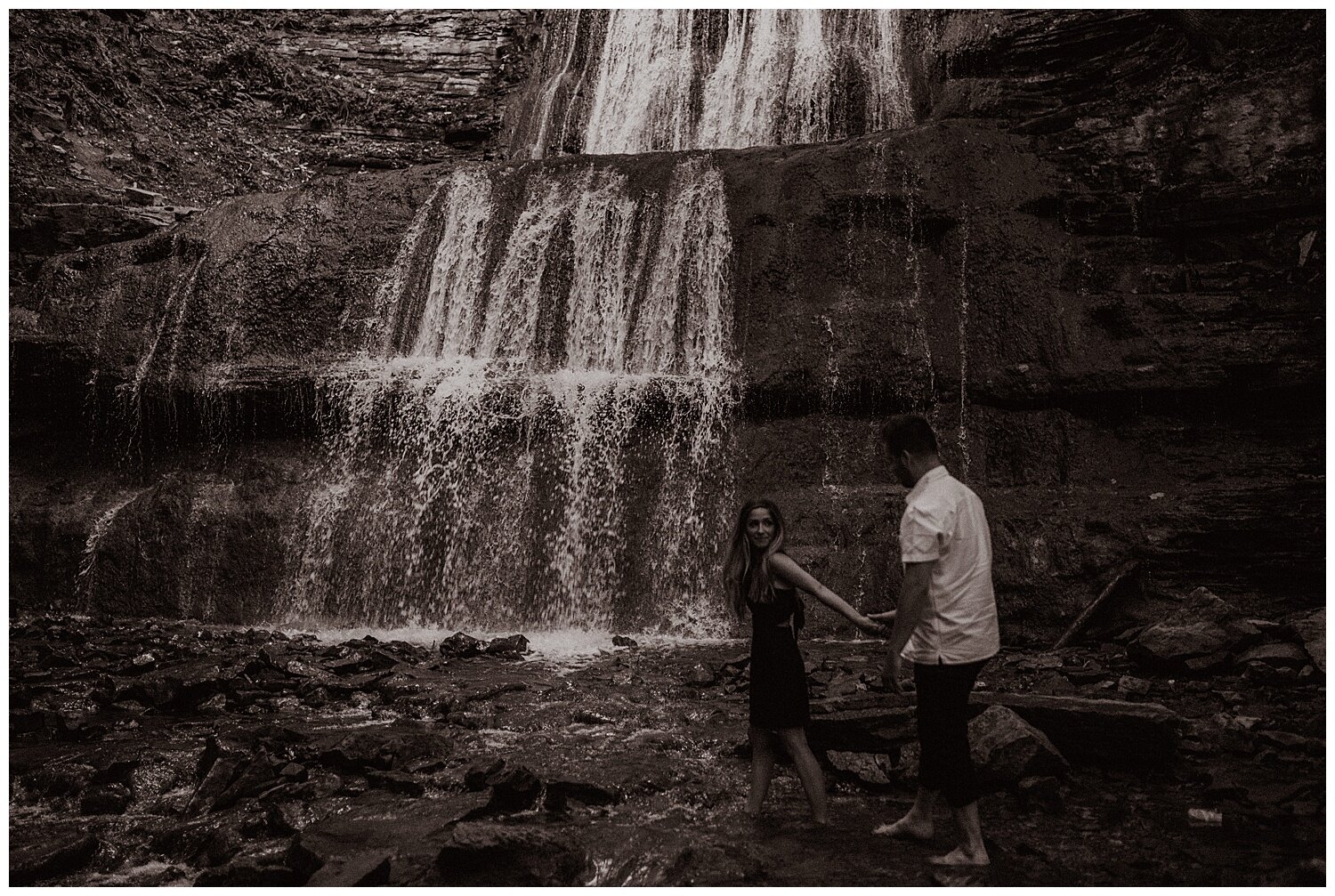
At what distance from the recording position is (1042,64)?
51.1ft

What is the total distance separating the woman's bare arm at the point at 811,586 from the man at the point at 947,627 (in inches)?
9.5

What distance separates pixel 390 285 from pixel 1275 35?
13447 millimetres

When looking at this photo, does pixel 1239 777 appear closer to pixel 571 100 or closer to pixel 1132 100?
pixel 1132 100

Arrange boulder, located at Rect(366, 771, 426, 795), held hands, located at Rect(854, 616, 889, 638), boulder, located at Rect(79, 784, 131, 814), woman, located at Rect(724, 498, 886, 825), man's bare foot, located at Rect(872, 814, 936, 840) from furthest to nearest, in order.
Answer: boulder, located at Rect(366, 771, 426, 795)
boulder, located at Rect(79, 784, 131, 814)
woman, located at Rect(724, 498, 886, 825)
man's bare foot, located at Rect(872, 814, 936, 840)
held hands, located at Rect(854, 616, 889, 638)

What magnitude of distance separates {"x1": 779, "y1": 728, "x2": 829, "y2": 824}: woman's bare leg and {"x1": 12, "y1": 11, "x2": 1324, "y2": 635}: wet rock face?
228 inches

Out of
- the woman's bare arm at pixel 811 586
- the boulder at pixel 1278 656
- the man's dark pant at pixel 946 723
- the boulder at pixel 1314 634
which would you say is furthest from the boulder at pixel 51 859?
A: the boulder at pixel 1314 634

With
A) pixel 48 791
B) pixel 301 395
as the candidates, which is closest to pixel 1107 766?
pixel 48 791

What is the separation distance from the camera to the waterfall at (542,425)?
11.4m

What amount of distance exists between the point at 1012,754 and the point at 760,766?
Answer: 146cm

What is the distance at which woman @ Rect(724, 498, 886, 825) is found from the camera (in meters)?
4.68

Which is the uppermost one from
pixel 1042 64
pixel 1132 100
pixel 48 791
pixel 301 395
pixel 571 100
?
pixel 571 100

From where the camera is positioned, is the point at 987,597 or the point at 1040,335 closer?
the point at 987,597

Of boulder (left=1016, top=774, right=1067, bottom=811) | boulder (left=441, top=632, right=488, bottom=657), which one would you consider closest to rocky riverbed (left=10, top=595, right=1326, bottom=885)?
boulder (left=1016, top=774, right=1067, bottom=811)

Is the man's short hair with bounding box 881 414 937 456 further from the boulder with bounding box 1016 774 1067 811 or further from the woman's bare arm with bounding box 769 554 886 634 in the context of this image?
the boulder with bounding box 1016 774 1067 811
